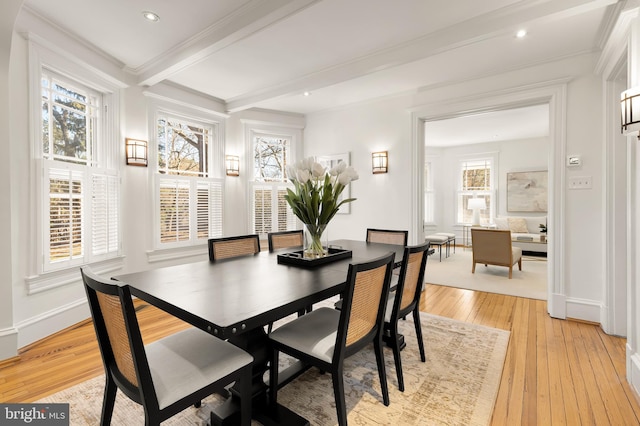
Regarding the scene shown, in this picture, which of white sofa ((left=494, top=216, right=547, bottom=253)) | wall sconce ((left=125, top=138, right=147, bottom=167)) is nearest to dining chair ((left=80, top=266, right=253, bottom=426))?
wall sconce ((left=125, top=138, right=147, bottom=167))

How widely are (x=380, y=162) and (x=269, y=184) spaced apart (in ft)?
6.13

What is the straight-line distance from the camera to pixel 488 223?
793 centimetres

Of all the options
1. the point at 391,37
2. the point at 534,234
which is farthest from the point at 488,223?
the point at 391,37

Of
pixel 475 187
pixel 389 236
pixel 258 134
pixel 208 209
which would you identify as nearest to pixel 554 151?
pixel 389 236

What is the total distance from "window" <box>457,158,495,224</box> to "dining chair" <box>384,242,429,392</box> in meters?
6.87

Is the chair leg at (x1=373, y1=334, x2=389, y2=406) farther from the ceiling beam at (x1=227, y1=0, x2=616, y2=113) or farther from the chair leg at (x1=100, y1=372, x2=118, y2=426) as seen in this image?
the ceiling beam at (x1=227, y1=0, x2=616, y2=113)

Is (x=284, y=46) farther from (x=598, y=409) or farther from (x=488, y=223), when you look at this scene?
(x=488, y=223)

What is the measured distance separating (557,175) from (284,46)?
10.1 feet

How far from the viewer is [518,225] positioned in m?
7.17

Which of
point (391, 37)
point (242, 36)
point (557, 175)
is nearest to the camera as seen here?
point (242, 36)

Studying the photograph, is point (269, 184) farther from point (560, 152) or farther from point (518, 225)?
point (518, 225)

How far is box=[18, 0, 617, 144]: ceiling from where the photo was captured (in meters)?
2.37

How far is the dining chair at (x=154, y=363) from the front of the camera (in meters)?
1.09

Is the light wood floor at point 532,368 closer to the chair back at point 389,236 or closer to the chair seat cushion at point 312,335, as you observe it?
the chair back at point 389,236
